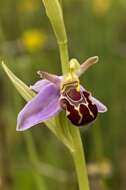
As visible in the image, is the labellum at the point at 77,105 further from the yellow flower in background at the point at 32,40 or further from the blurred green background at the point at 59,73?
the yellow flower in background at the point at 32,40

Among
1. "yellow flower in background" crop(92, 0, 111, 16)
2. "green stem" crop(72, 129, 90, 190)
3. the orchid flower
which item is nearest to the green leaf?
the orchid flower

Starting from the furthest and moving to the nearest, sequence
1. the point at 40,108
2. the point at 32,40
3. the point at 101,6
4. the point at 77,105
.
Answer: the point at 101,6 < the point at 32,40 < the point at 40,108 < the point at 77,105

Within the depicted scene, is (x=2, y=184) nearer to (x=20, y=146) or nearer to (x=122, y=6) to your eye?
(x=20, y=146)

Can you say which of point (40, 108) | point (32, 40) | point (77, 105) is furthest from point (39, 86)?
point (32, 40)

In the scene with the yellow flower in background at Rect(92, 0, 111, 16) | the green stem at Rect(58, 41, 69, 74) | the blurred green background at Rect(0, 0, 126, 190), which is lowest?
the blurred green background at Rect(0, 0, 126, 190)

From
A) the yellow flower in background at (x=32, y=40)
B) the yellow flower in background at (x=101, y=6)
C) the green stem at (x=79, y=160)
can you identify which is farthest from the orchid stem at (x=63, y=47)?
the yellow flower in background at (x=101, y=6)

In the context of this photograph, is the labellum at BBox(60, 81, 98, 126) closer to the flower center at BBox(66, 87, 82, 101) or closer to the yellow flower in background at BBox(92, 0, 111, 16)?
the flower center at BBox(66, 87, 82, 101)

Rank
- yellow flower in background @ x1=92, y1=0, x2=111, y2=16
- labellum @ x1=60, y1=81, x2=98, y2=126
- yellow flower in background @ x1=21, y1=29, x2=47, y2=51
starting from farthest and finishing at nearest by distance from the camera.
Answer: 1. yellow flower in background @ x1=92, y1=0, x2=111, y2=16
2. yellow flower in background @ x1=21, y1=29, x2=47, y2=51
3. labellum @ x1=60, y1=81, x2=98, y2=126

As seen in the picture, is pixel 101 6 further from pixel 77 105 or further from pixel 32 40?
pixel 77 105
